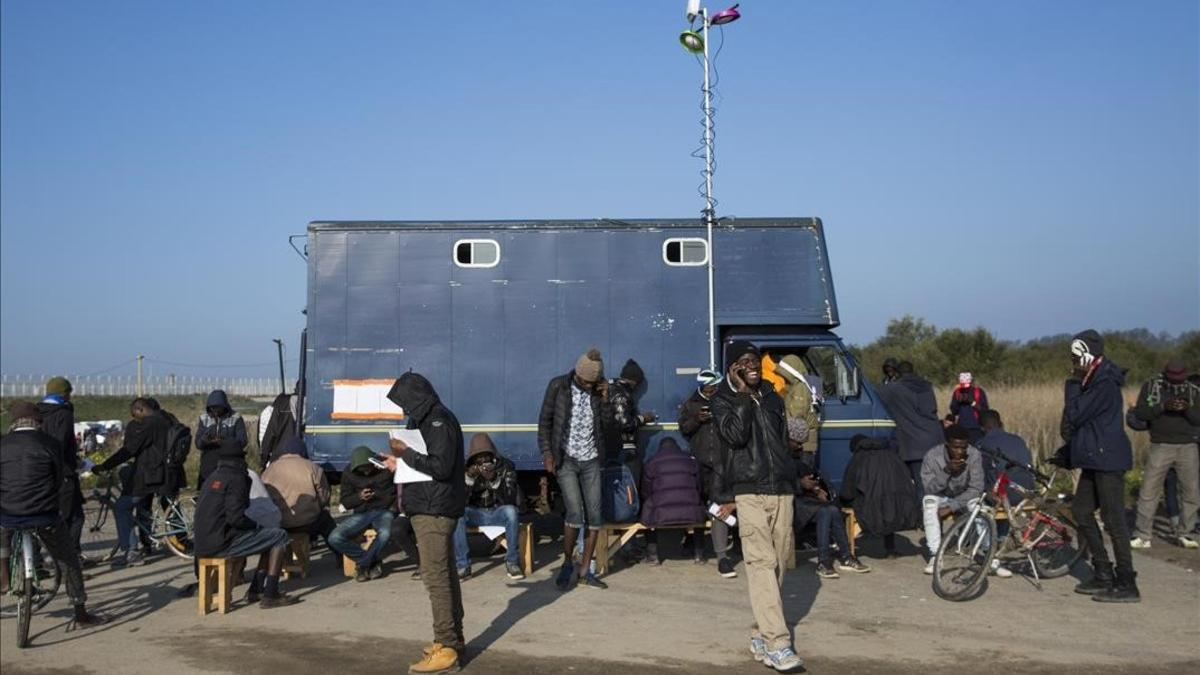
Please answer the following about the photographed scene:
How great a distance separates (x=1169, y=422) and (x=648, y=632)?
6.87 metres

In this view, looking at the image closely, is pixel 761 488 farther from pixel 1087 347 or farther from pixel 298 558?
pixel 298 558

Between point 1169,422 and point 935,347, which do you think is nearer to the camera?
point 1169,422

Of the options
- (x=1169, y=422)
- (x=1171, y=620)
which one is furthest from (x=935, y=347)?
(x=1171, y=620)

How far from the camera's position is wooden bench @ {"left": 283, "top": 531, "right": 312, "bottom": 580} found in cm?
1079

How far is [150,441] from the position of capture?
11617 millimetres

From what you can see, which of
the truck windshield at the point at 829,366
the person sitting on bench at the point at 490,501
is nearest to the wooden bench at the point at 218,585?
the person sitting on bench at the point at 490,501

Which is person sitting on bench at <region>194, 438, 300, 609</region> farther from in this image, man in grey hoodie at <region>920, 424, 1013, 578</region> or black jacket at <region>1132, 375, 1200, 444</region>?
black jacket at <region>1132, 375, 1200, 444</region>

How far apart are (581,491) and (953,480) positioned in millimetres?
3456

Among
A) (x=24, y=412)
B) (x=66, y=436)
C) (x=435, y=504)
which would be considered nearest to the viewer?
(x=435, y=504)

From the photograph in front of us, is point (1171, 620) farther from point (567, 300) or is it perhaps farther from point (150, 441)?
point (150, 441)

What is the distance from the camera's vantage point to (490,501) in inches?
432

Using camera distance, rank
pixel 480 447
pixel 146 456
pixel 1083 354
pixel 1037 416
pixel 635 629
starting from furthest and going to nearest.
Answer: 1. pixel 1037 416
2. pixel 146 456
3. pixel 480 447
4. pixel 1083 354
5. pixel 635 629

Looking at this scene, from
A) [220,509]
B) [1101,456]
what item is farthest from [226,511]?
[1101,456]

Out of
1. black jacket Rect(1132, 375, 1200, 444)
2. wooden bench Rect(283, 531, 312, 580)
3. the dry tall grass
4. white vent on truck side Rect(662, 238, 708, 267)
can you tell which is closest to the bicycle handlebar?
black jacket Rect(1132, 375, 1200, 444)
